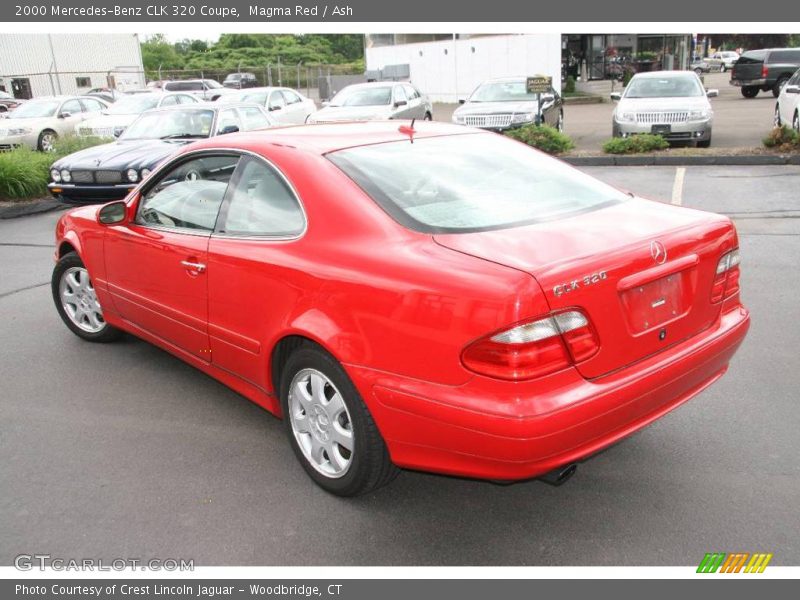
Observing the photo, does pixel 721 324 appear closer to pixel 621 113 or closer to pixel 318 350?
pixel 318 350

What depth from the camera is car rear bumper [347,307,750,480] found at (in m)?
2.56

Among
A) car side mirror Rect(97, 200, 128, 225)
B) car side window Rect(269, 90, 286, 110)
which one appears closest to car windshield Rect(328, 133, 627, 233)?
car side mirror Rect(97, 200, 128, 225)

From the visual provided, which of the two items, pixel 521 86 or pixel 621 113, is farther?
pixel 521 86

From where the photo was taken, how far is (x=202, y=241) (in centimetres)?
381

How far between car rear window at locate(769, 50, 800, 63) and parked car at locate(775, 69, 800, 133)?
54.7 ft

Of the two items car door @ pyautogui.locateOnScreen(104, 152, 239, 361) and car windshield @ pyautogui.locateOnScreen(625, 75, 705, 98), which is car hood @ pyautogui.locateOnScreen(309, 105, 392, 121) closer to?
car windshield @ pyautogui.locateOnScreen(625, 75, 705, 98)

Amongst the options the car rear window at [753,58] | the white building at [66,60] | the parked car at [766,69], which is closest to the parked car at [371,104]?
the parked car at [766,69]

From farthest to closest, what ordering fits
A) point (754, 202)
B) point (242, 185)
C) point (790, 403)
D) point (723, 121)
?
point (723, 121) → point (754, 202) → point (790, 403) → point (242, 185)

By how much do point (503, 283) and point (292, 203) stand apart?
1.26 meters

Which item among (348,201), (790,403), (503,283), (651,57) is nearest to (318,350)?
(348,201)

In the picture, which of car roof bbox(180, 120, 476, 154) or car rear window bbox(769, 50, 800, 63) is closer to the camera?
car roof bbox(180, 120, 476, 154)

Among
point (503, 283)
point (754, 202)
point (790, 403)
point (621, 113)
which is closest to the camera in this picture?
point (503, 283)

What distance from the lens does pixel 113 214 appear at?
4.51 meters

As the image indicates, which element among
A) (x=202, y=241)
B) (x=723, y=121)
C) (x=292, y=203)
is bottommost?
(x=723, y=121)
